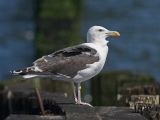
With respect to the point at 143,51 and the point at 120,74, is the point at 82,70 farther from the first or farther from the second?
the point at 143,51

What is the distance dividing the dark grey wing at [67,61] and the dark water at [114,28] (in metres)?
17.5

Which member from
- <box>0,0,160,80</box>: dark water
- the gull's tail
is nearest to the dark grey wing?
the gull's tail

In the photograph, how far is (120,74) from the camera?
12.3m

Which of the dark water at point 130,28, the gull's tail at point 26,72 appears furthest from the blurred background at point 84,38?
the gull's tail at point 26,72

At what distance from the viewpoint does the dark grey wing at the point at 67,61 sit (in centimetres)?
941

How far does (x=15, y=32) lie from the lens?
127 feet

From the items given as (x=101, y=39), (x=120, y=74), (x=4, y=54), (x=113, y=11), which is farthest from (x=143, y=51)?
(x=101, y=39)

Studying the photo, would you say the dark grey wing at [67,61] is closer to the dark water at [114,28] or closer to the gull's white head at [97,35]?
the gull's white head at [97,35]

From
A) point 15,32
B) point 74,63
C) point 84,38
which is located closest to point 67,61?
point 74,63

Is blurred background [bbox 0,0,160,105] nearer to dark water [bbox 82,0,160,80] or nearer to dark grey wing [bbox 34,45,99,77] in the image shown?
dark water [bbox 82,0,160,80]

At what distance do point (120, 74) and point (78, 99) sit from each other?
2915 millimetres

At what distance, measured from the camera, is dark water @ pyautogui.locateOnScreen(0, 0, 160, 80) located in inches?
1211

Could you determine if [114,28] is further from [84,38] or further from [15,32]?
[84,38]

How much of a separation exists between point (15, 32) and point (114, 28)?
4345 mm
